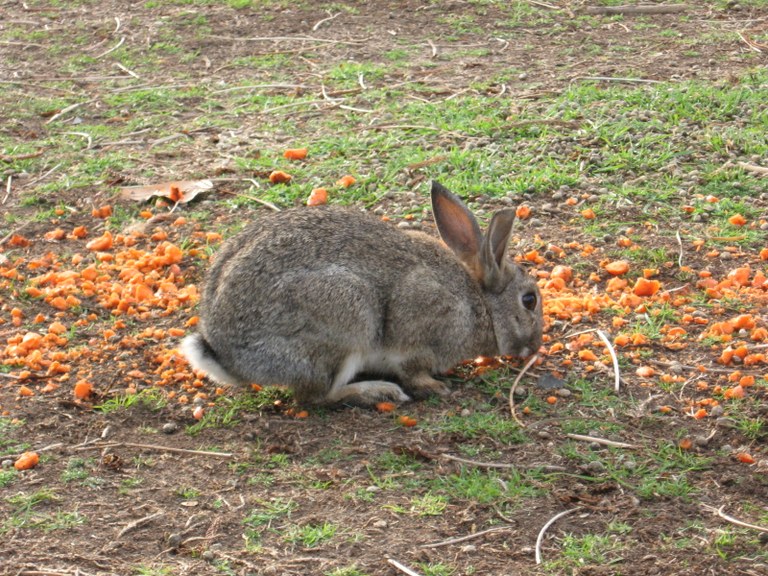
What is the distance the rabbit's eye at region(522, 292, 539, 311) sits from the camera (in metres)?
5.92

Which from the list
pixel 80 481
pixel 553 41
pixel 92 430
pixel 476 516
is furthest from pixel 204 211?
pixel 553 41

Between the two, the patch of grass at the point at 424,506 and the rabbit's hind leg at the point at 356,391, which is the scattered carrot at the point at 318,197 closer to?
the rabbit's hind leg at the point at 356,391

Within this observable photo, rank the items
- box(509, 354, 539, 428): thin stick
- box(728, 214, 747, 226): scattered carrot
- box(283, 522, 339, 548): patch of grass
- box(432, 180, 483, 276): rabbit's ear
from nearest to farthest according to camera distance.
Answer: box(283, 522, 339, 548): patch of grass < box(509, 354, 539, 428): thin stick < box(432, 180, 483, 276): rabbit's ear < box(728, 214, 747, 226): scattered carrot

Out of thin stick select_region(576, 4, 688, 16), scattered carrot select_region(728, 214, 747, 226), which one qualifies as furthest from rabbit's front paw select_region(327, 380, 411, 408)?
thin stick select_region(576, 4, 688, 16)

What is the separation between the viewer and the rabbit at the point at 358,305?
5324 mm

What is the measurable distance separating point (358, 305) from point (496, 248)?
881 mm

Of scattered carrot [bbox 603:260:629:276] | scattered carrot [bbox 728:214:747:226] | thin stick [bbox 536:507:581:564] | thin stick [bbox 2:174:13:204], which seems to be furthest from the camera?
thin stick [bbox 2:174:13:204]

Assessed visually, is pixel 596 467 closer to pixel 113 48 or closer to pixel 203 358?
pixel 203 358

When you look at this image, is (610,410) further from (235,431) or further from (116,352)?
(116,352)

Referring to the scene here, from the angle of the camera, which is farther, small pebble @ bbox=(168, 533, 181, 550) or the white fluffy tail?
the white fluffy tail

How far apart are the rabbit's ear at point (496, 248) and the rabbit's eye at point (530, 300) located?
0.13 meters

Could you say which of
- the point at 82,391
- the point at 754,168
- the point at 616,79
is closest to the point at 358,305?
the point at 82,391

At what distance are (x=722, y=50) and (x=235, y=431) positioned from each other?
6488 mm

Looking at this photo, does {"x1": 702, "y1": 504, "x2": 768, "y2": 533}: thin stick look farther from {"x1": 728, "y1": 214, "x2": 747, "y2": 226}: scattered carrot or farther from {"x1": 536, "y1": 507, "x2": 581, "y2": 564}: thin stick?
{"x1": 728, "y1": 214, "x2": 747, "y2": 226}: scattered carrot
